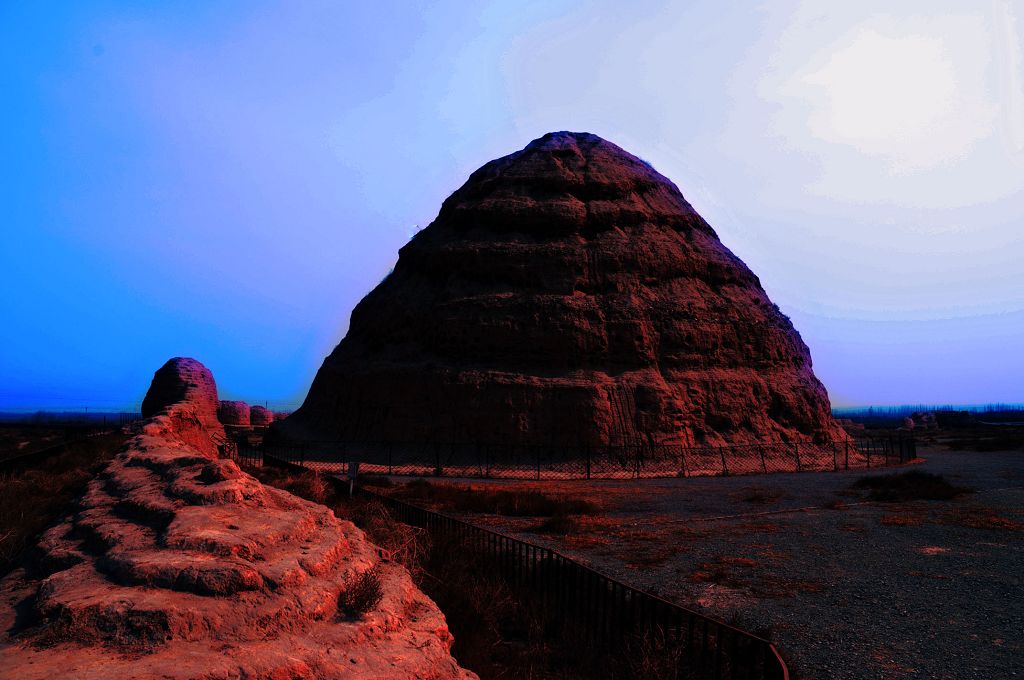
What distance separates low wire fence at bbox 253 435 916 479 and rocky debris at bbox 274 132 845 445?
741 mm

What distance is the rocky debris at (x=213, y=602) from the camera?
119 inches

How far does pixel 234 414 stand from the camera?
53250 mm

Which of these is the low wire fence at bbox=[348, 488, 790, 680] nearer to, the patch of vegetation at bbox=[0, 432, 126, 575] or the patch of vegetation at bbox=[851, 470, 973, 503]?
the patch of vegetation at bbox=[0, 432, 126, 575]

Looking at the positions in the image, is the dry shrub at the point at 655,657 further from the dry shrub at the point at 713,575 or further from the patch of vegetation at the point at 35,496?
the patch of vegetation at the point at 35,496

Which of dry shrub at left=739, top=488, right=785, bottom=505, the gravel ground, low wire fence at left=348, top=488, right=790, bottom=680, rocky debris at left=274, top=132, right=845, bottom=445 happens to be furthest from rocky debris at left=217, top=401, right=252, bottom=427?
low wire fence at left=348, top=488, right=790, bottom=680

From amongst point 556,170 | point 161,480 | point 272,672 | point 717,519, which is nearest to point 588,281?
point 556,170

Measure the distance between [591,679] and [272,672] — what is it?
354 cm

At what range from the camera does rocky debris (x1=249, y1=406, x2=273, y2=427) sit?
5738 cm

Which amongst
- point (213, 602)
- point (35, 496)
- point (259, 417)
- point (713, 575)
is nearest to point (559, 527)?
point (713, 575)

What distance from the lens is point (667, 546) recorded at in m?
12.1

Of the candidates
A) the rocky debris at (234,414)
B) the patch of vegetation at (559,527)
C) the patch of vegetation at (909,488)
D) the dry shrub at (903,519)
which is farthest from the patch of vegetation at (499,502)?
the rocky debris at (234,414)

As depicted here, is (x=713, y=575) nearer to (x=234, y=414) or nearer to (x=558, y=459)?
(x=558, y=459)

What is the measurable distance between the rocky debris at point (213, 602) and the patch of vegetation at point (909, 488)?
59.9 ft

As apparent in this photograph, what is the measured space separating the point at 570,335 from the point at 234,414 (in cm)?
3228
